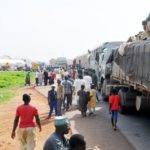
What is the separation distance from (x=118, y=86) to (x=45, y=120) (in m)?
3.57

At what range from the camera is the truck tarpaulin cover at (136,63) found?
12773 mm

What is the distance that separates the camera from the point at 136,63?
568 inches

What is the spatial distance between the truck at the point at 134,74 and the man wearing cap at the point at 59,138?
272 inches

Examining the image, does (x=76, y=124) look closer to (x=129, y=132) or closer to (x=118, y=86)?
(x=129, y=132)

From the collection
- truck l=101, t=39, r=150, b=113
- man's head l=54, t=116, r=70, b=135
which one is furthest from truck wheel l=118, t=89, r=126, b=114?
man's head l=54, t=116, r=70, b=135

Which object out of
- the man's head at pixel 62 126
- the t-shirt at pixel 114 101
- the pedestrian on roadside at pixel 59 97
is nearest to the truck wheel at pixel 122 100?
the pedestrian on roadside at pixel 59 97

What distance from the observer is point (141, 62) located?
44.5 ft

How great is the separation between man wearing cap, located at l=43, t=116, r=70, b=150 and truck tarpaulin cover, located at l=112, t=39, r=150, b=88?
6.90 m

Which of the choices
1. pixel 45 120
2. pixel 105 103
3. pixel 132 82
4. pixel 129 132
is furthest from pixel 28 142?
pixel 105 103

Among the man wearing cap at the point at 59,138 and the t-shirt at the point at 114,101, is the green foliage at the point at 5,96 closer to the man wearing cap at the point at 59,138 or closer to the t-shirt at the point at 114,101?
the t-shirt at the point at 114,101

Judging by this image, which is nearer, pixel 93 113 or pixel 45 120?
pixel 45 120

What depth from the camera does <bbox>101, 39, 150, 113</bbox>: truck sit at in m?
13.0

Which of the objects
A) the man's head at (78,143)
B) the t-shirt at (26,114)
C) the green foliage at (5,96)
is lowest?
the green foliage at (5,96)

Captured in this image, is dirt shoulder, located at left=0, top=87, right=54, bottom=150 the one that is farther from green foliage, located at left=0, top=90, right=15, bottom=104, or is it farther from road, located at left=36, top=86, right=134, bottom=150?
green foliage, located at left=0, top=90, right=15, bottom=104
